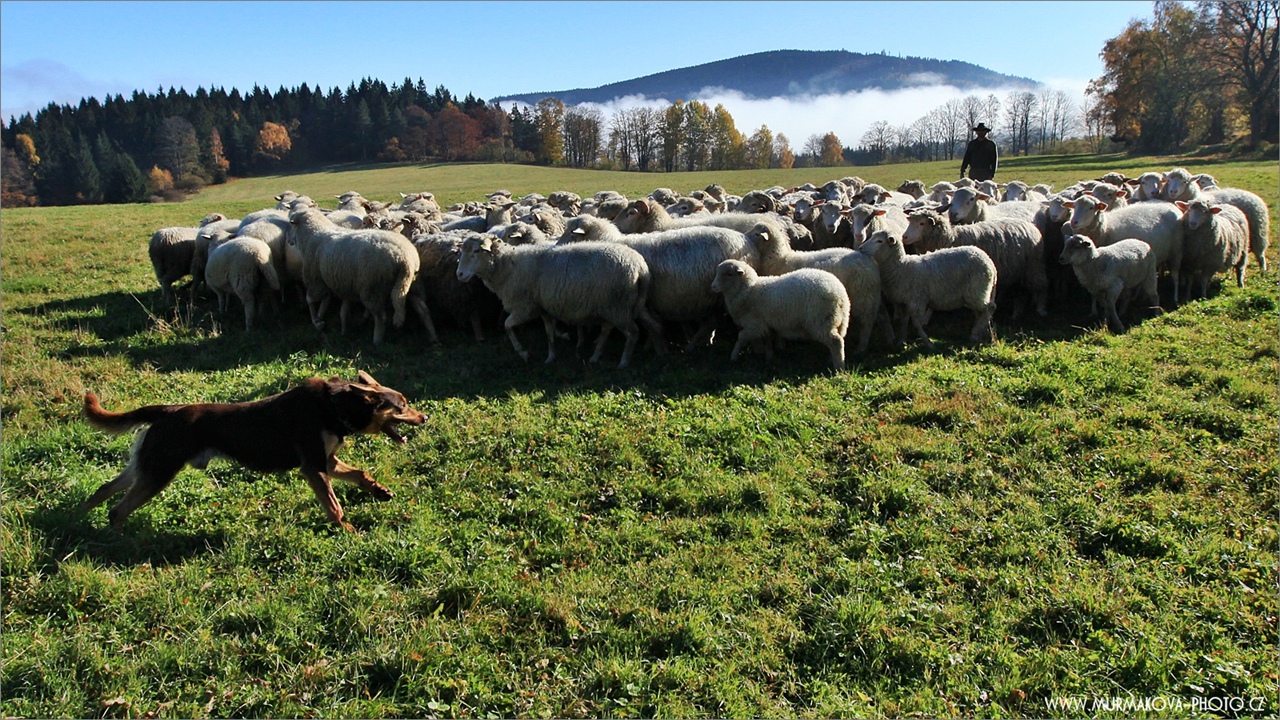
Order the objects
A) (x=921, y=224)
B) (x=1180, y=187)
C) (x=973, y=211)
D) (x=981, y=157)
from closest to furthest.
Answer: (x=921, y=224), (x=973, y=211), (x=1180, y=187), (x=981, y=157)

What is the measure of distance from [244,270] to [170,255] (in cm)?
324

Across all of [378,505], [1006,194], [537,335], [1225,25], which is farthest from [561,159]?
[378,505]

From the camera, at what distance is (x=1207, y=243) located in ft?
38.0

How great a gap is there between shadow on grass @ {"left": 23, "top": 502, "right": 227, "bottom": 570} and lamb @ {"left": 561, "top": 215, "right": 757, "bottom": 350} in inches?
228

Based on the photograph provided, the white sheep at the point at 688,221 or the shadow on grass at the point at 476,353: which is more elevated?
the white sheep at the point at 688,221

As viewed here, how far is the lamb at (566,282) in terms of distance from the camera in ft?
30.8

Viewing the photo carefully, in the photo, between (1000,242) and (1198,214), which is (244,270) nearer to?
(1000,242)

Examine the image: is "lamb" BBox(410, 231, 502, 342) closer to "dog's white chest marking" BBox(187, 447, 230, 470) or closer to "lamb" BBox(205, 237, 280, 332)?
"lamb" BBox(205, 237, 280, 332)

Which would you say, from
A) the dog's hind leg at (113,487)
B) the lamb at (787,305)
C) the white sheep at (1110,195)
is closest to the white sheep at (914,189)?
the white sheep at (1110,195)

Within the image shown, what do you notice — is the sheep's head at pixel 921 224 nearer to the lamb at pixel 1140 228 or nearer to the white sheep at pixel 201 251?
the lamb at pixel 1140 228

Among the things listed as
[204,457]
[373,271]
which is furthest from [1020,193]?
[204,457]

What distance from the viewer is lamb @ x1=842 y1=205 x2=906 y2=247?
10.8 m

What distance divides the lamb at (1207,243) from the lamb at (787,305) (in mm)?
6701

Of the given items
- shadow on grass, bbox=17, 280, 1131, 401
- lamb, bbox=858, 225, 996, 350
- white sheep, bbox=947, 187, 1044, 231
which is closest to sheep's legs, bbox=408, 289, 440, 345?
shadow on grass, bbox=17, 280, 1131, 401
